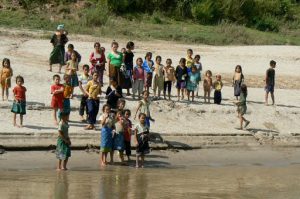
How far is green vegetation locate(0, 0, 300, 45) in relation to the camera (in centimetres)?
3638

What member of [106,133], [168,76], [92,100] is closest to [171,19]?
[168,76]

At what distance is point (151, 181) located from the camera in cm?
1566

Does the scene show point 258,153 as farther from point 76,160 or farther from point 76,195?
point 76,195

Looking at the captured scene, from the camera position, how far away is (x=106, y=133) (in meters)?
16.9

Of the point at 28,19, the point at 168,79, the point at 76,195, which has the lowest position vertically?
the point at 76,195

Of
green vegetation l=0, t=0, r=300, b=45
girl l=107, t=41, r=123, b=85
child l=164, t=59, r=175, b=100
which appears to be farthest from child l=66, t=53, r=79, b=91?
green vegetation l=0, t=0, r=300, b=45

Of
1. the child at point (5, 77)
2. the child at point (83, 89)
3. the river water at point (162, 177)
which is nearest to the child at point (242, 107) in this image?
the river water at point (162, 177)

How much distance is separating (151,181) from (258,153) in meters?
→ 4.53

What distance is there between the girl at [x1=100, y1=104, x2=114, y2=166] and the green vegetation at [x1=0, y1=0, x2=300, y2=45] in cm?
1816

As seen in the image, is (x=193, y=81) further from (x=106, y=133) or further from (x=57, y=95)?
(x=106, y=133)

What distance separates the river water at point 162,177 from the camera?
14375 millimetres

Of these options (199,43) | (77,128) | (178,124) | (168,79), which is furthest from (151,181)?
(199,43)

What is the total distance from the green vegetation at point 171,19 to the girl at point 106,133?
59.6 feet

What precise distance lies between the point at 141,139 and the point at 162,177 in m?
1.20
